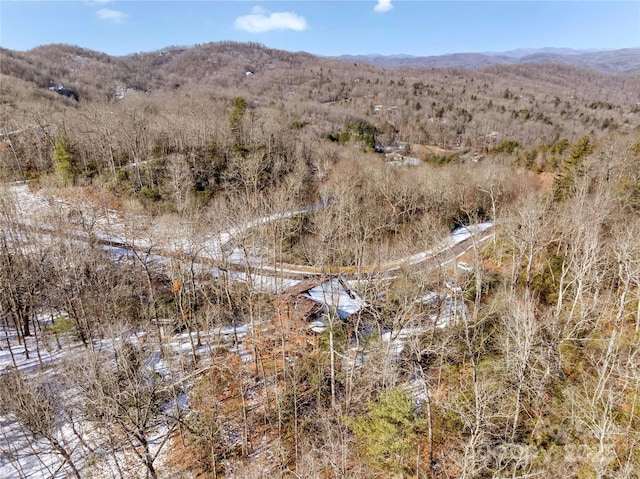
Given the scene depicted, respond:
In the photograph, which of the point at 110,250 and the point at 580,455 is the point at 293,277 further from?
the point at 580,455

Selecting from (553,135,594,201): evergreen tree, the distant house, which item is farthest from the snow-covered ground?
(553,135,594,201): evergreen tree

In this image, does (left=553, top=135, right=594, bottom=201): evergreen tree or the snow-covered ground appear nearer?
the snow-covered ground

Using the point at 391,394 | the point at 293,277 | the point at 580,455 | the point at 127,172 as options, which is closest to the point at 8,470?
the point at 391,394

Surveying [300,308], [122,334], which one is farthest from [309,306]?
[122,334]

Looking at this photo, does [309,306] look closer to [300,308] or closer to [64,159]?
[300,308]

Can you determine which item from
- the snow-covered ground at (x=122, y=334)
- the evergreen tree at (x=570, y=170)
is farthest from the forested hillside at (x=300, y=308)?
the evergreen tree at (x=570, y=170)

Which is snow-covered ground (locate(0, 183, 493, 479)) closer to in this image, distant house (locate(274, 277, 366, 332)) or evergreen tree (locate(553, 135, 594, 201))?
distant house (locate(274, 277, 366, 332))

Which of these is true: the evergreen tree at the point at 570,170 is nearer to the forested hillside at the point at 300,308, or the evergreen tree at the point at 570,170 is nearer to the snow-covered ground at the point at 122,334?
the forested hillside at the point at 300,308

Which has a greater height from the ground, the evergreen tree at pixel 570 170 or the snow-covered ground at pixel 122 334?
Result: the evergreen tree at pixel 570 170
